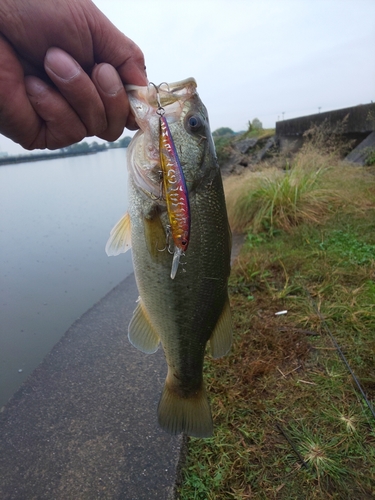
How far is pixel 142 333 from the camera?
1797mm

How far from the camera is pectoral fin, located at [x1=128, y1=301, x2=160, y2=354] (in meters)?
1.78

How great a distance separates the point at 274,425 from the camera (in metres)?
2.43

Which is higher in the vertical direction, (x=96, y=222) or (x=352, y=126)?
(x=352, y=126)

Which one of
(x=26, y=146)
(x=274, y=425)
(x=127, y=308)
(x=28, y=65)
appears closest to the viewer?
(x=28, y=65)

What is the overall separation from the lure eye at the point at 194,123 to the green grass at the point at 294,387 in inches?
77.8

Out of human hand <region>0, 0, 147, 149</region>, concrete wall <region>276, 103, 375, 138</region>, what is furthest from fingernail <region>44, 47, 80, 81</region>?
concrete wall <region>276, 103, 375, 138</region>

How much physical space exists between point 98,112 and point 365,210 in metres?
6.12

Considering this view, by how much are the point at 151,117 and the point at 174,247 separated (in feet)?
1.87

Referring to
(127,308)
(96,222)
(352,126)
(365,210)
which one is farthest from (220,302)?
(352,126)

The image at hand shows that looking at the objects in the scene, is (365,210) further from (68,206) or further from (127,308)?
(68,206)


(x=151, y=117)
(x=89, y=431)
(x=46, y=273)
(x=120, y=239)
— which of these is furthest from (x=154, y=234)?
(x=46, y=273)

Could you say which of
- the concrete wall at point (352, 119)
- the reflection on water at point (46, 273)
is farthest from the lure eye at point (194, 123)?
the concrete wall at point (352, 119)

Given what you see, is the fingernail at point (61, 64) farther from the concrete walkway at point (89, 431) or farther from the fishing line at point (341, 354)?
the fishing line at point (341, 354)

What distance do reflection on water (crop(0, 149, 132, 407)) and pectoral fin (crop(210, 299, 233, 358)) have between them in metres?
2.06
